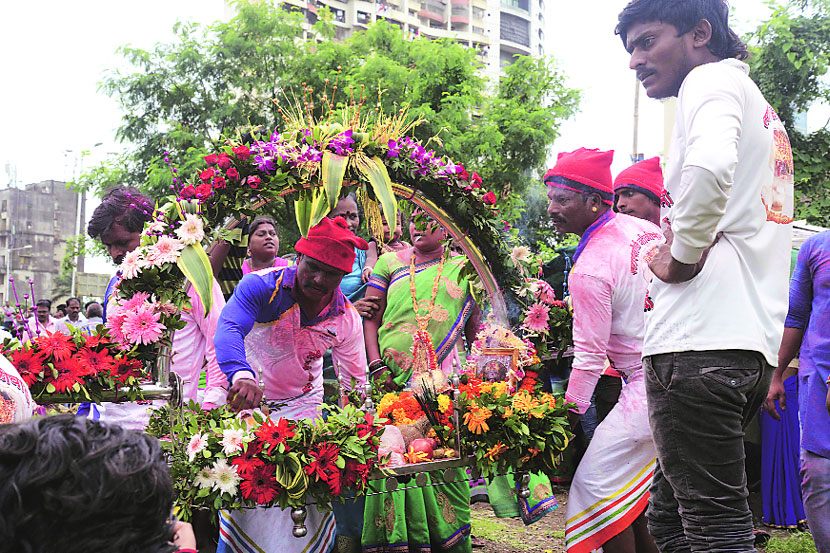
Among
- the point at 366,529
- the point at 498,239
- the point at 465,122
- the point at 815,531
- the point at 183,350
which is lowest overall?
the point at 366,529

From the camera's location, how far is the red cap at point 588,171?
3887mm

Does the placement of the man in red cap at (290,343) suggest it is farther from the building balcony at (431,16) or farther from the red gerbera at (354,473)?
the building balcony at (431,16)

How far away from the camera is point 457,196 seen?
446 centimetres

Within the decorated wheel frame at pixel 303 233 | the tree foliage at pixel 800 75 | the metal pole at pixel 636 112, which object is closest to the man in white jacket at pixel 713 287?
the decorated wheel frame at pixel 303 233

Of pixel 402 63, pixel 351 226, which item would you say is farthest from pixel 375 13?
pixel 351 226

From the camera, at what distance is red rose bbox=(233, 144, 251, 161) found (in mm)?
3863

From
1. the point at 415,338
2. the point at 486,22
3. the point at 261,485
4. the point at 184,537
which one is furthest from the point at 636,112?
the point at 486,22

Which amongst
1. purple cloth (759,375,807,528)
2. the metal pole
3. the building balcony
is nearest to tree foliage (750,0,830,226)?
the metal pole

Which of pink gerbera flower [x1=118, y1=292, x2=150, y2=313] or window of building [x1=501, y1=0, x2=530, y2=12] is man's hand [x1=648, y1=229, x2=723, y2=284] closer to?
pink gerbera flower [x1=118, y1=292, x2=150, y2=313]

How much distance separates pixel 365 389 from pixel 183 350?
107 cm

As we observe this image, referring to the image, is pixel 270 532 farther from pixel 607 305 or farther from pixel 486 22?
pixel 486 22

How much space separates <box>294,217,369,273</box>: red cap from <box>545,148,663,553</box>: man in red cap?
111 centimetres

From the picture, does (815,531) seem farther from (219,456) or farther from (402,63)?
(402,63)

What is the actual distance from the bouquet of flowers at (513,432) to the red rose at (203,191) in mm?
1567
